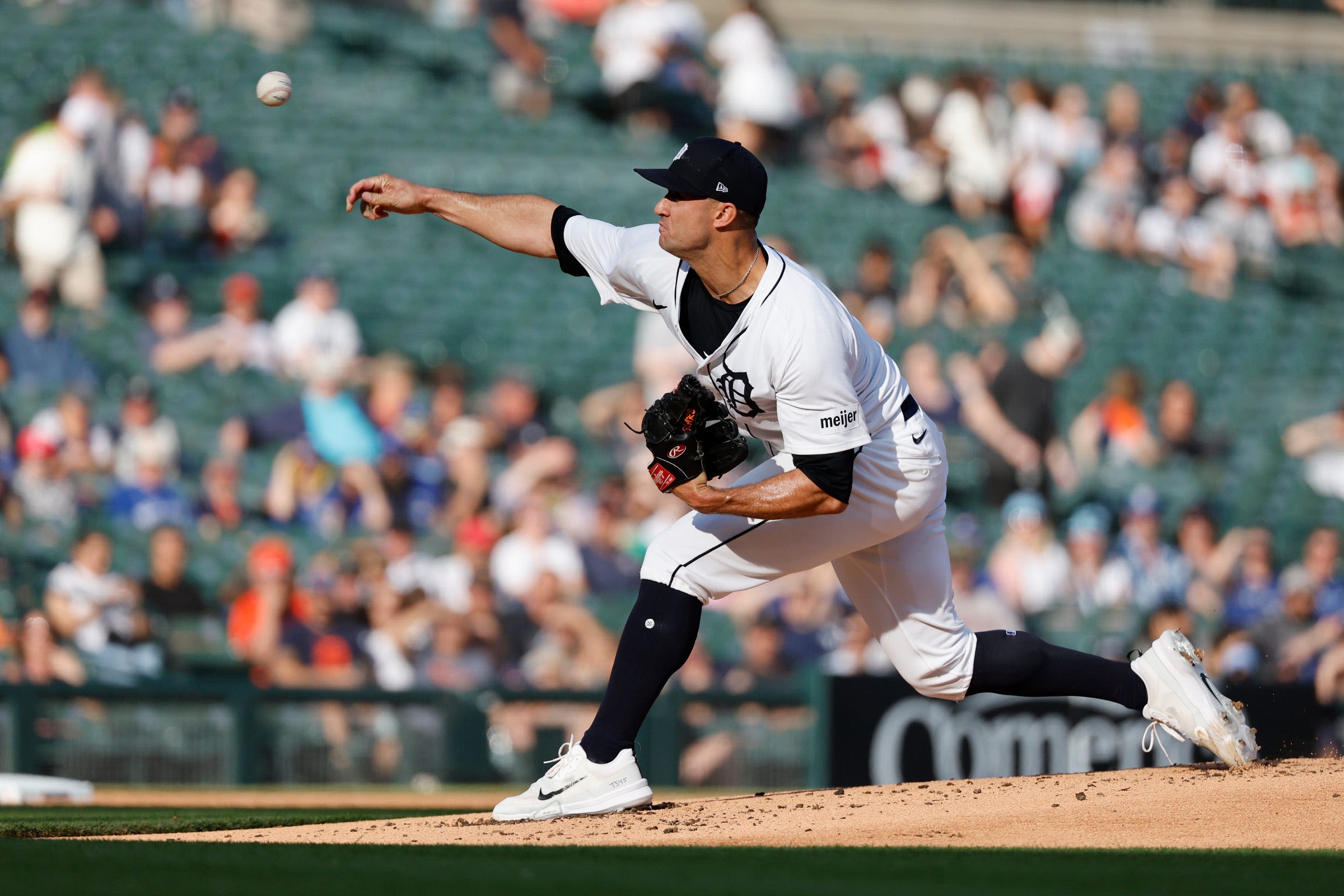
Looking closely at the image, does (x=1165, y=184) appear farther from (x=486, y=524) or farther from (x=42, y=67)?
(x=42, y=67)

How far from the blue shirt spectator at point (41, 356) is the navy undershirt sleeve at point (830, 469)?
22.2ft

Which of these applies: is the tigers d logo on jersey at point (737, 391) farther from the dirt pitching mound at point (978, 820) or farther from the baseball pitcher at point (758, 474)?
the dirt pitching mound at point (978, 820)

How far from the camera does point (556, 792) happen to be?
4523 millimetres

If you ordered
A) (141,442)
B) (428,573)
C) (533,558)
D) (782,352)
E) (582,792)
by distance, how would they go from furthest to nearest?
(141,442)
(533,558)
(428,573)
(582,792)
(782,352)

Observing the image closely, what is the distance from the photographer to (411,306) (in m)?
12.0

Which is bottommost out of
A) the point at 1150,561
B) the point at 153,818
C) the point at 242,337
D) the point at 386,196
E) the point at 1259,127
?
the point at 153,818

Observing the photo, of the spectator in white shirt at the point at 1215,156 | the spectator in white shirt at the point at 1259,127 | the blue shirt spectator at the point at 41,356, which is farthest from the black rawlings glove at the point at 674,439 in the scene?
the spectator in white shirt at the point at 1259,127

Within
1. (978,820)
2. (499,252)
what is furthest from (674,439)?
(499,252)

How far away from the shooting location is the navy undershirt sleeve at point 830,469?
13.9 ft

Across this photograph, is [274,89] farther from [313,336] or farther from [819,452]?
[313,336]

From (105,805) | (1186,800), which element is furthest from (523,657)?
(1186,800)

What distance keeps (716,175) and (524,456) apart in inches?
231

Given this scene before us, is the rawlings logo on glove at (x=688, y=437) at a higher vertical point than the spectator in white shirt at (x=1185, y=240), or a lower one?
lower

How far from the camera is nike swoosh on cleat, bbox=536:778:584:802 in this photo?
4.52m
